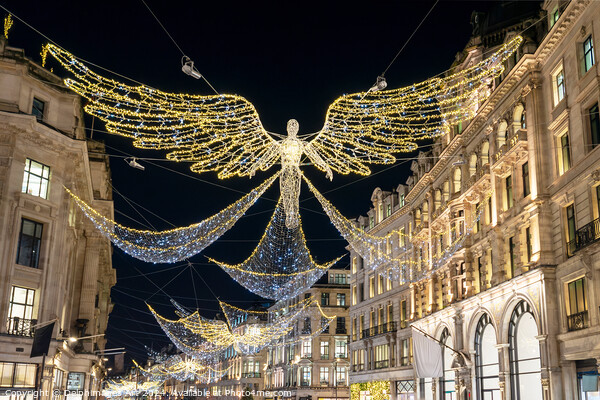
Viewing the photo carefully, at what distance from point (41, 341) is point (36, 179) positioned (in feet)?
23.0

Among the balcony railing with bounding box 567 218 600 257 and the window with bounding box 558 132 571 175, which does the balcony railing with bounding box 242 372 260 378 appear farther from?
the balcony railing with bounding box 567 218 600 257

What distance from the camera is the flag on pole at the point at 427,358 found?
33.1 meters

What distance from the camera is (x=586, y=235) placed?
2239cm

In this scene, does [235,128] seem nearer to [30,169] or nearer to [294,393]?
[30,169]

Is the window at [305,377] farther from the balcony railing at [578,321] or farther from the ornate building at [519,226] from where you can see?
the balcony railing at [578,321]

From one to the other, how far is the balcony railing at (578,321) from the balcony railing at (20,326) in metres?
20.6

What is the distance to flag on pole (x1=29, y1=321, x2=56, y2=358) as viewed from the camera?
22.9 meters

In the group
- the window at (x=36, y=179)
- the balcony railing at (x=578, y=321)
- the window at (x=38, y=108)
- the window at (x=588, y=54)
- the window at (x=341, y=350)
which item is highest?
the window at (x=588, y=54)

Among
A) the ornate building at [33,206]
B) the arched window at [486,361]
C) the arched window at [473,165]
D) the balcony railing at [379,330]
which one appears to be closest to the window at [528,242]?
the arched window at [486,361]

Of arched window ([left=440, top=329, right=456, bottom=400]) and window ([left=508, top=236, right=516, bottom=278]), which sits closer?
window ([left=508, top=236, right=516, bottom=278])

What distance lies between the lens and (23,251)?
84.2 feet

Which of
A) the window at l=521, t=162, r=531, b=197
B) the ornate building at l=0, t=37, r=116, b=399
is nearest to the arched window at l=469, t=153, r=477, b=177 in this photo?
the window at l=521, t=162, r=531, b=197

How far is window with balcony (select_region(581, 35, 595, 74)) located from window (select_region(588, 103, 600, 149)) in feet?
5.19

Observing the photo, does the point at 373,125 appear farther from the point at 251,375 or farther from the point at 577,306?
the point at 251,375
